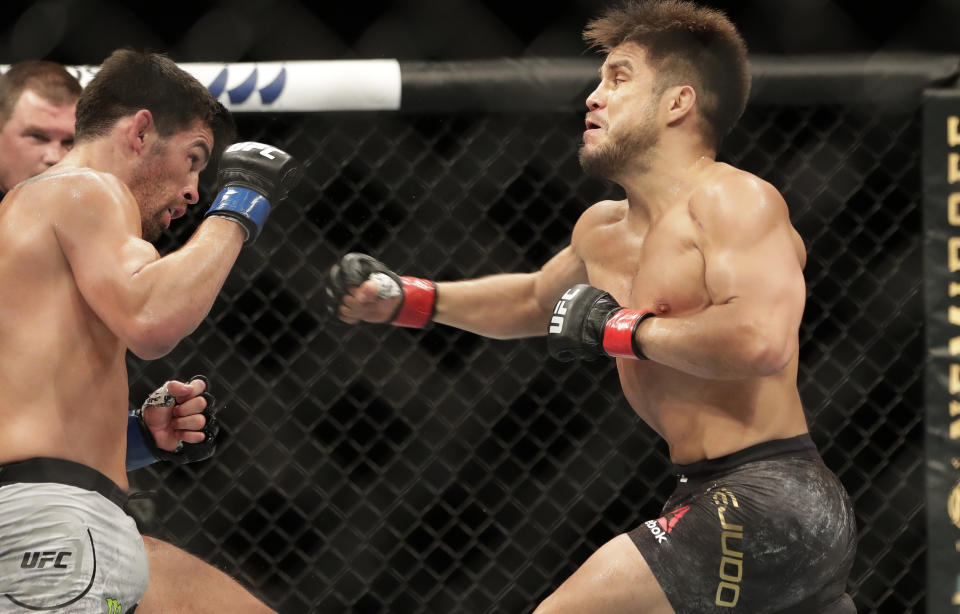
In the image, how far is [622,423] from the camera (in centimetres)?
281

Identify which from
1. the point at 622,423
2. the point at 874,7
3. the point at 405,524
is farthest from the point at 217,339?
the point at 874,7

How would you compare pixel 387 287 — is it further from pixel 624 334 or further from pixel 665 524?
pixel 665 524

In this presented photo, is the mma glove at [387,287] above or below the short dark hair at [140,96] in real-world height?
below

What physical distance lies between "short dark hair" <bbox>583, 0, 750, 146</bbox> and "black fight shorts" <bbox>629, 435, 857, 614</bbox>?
1.92 feet

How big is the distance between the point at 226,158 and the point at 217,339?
1354 millimetres

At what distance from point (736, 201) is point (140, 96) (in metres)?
0.89

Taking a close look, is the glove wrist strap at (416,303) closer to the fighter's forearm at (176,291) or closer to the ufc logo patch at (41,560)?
the fighter's forearm at (176,291)

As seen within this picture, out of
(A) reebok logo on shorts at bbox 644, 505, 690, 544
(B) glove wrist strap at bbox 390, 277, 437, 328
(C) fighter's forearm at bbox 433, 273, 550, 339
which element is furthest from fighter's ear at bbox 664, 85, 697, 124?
(A) reebok logo on shorts at bbox 644, 505, 690, 544

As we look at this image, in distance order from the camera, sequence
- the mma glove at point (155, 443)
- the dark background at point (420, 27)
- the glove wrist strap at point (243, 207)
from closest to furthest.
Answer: the glove wrist strap at point (243, 207) < the mma glove at point (155, 443) < the dark background at point (420, 27)

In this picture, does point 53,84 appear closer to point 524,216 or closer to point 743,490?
point 524,216

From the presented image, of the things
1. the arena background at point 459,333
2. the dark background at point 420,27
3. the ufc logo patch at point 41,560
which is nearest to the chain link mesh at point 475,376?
the arena background at point 459,333

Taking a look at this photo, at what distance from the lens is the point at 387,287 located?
1863 millimetres

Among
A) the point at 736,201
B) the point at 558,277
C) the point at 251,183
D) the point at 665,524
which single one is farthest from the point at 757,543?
the point at 251,183

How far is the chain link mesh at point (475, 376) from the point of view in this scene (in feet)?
8.21
